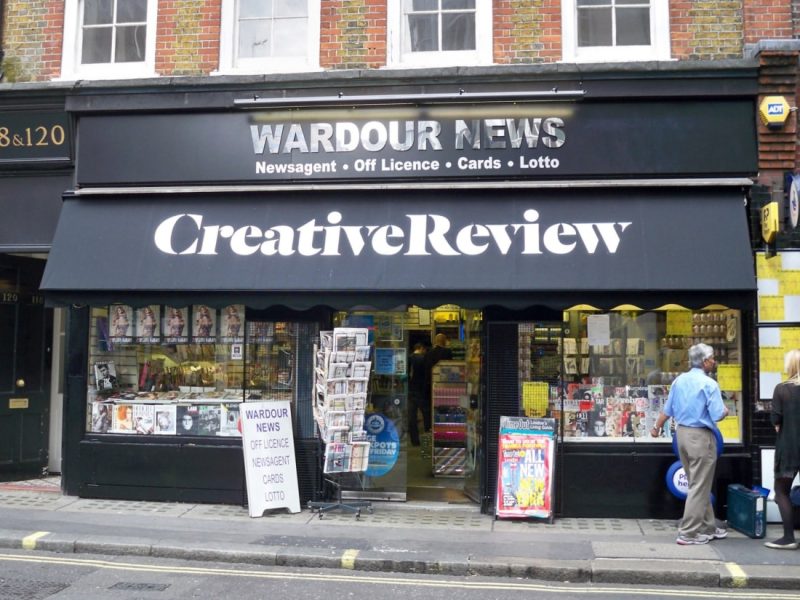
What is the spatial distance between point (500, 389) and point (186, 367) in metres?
3.93

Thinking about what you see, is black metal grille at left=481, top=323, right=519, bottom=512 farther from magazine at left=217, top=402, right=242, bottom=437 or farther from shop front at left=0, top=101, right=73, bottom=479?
shop front at left=0, top=101, right=73, bottom=479

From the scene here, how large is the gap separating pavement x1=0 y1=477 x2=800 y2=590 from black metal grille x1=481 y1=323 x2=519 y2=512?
52 cm

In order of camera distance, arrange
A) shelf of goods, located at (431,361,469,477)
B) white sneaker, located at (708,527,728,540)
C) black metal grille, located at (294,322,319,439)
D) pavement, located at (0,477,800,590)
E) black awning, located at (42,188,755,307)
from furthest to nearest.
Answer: shelf of goods, located at (431,361,469,477) → black metal grille, located at (294,322,319,439) → black awning, located at (42,188,755,307) → white sneaker, located at (708,527,728,540) → pavement, located at (0,477,800,590)

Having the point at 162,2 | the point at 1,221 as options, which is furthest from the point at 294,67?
the point at 1,221

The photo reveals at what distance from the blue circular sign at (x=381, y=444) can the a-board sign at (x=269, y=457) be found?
1022 mm

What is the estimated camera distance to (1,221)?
10.2 metres

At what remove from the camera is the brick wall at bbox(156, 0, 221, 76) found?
394 inches

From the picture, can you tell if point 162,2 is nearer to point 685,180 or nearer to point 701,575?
point 685,180

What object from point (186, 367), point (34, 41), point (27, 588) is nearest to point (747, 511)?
point (186, 367)

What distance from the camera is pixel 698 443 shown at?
25.9 ft

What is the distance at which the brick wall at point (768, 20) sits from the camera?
9164mm

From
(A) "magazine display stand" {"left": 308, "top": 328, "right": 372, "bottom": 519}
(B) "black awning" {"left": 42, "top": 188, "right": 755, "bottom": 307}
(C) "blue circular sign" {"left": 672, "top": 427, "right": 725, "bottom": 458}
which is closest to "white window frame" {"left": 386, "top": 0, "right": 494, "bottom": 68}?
(B) "black awning" {"left": 42, "top": 188, "right": 755, "bottom": 307}

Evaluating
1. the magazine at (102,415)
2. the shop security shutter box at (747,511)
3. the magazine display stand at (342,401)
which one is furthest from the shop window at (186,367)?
the shop security shutter box at (747,511)

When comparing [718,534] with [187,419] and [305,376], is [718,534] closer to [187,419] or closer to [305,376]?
[305,376]
